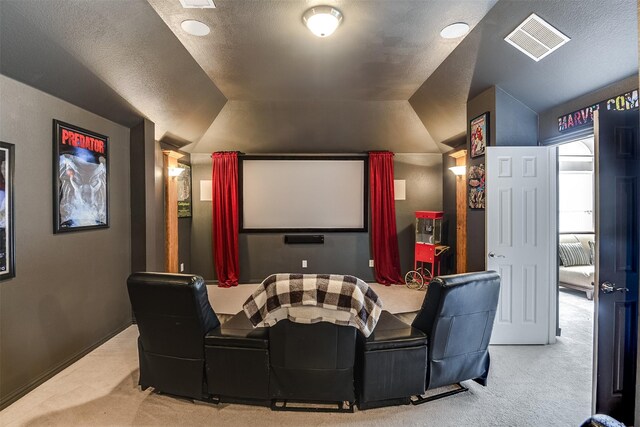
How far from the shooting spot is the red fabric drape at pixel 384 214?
5.58m

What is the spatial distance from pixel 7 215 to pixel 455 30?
3816mm

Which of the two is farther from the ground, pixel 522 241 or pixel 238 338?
pixel 522 241

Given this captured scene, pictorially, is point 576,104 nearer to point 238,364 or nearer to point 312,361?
point 312,361

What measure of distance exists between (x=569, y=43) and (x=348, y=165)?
11.8ft

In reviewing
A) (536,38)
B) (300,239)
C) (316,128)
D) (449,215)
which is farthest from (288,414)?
(449,215)

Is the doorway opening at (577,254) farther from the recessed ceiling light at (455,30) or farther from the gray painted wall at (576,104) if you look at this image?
the recessed ceiling light at (455,30)

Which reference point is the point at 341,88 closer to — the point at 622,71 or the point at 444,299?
the point at 622,71

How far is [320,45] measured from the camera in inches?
114

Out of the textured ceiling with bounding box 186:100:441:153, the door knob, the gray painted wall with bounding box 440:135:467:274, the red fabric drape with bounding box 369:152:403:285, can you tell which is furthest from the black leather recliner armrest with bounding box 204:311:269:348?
the gray painted wall with bounding box 440:135:467:274

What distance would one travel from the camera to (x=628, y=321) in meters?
1.98

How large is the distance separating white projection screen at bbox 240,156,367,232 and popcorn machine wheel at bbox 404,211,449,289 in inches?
40.0

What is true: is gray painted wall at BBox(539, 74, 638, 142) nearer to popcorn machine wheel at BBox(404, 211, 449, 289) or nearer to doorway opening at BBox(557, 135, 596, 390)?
doorway opening at BBox(557, 135, 596, 390)

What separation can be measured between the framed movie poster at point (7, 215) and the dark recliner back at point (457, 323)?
9.89 ft

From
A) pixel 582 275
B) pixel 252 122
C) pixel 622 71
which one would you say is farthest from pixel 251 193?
pixel 582 275
